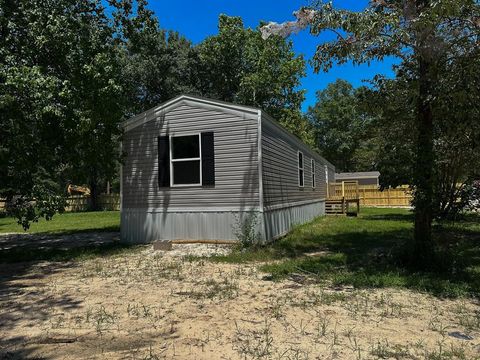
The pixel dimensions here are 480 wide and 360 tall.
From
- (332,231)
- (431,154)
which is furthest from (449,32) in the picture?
(332,231)

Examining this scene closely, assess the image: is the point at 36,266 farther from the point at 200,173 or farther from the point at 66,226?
the point at 66,226

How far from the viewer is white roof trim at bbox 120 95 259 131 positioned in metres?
10.1

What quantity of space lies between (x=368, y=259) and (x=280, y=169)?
4.56 m

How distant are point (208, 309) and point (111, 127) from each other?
268 inches

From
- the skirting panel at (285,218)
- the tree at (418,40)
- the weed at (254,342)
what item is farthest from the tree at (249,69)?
the weed at (254,342)

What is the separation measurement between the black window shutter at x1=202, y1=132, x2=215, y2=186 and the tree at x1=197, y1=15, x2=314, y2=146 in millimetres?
16150

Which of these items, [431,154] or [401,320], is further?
[431,154]

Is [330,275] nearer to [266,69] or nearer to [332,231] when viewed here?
[332,231]

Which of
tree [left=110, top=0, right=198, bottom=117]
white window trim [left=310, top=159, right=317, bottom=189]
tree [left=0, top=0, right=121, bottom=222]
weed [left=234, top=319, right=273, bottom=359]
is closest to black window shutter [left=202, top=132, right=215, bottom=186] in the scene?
tree [left=0, top=0, right=121, bottom=222]

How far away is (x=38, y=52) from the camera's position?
9742mm

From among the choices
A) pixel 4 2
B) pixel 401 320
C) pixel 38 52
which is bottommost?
pixel 401 320

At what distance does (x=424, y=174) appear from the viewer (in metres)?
6.68

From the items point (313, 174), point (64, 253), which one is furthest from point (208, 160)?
point (313, 174)

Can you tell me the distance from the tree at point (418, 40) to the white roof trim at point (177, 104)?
313 cm
